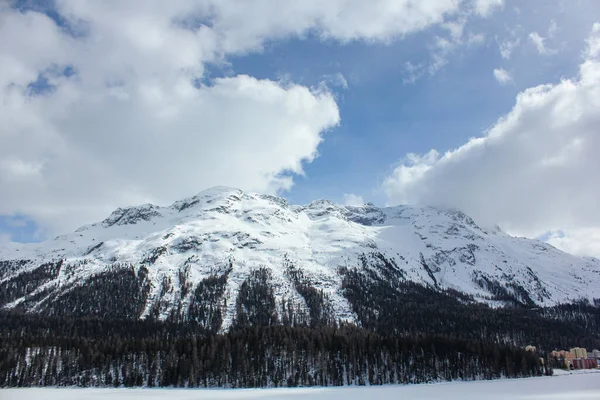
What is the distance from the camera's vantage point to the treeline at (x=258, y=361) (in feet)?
458

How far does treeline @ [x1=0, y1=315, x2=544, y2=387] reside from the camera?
5492 inches

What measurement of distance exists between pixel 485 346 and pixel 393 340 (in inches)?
1490

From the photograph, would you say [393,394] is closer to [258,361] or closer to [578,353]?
[258,361]

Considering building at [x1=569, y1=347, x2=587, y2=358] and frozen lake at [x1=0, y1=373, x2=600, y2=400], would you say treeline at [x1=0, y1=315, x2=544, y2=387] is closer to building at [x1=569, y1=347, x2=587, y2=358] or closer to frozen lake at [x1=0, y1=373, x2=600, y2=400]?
frozen lake at [x1=0, y1=373, x2=600, y2=400]

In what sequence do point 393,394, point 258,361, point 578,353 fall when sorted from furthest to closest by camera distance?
point 578,353 < point 258,361 < point 393,394

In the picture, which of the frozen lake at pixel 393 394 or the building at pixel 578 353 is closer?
the frozen lake at pixel 393 394

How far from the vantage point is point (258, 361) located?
14425 centimetres

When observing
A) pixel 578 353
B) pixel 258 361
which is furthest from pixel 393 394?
pixel 578 353

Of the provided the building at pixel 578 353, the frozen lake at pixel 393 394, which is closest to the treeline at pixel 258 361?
the frozen lake at pixel 393 394

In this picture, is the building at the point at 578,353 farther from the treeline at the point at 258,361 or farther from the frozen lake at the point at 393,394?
the frozen lake at the point at 393,394

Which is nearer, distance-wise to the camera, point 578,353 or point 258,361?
point 258,361

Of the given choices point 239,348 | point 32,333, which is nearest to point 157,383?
point 239,348

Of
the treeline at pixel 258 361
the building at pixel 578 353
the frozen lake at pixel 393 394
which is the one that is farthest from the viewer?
the building at pixel 578 353

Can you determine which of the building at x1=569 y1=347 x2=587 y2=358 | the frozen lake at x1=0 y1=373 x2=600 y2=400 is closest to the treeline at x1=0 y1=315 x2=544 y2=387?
the frozen lake at x1=0 y1=373 x2=600 y2=400
